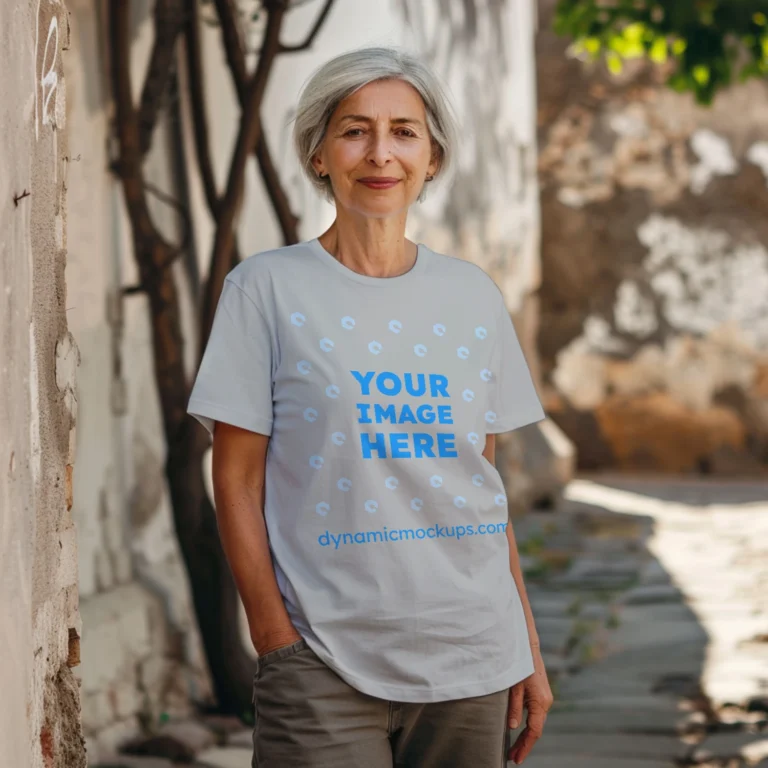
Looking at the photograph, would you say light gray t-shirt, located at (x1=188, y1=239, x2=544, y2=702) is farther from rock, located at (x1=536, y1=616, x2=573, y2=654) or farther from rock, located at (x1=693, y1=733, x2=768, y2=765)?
rock, located at (x1=536, y1=616, x2=573, y2=654)

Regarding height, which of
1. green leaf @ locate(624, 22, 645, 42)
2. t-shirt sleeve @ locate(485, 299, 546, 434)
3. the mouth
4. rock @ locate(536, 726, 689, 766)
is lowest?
rock @ locate(536, 726, 689, 766)

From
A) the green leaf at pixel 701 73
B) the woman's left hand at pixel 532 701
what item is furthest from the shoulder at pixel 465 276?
the green leaf at pixel 701 73

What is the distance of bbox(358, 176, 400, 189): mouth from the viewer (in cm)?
183

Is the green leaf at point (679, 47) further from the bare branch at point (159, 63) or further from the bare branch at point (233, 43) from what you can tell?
the bare branch at point (159, 63)

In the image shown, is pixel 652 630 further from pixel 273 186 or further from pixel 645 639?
pixel 273 186

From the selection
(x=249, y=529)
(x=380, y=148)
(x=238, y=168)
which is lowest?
(x=249, y=529)

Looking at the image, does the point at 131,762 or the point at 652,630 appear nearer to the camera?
the point at 131,762

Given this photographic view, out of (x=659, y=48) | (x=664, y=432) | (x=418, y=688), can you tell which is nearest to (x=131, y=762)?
(x=418, y=688)

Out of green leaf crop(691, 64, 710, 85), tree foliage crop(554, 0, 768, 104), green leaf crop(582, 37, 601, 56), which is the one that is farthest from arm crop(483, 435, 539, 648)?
green leaf crop(582, 37, 601, 56)

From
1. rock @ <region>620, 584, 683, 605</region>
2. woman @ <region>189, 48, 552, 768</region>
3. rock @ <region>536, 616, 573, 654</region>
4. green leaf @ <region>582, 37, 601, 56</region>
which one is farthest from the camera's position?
rock @ <region>620, 584, 683, 605</region>

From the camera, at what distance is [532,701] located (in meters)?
1.88

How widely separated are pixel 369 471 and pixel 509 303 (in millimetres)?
7729

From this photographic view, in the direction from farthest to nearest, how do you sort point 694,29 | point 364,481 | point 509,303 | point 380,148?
point 509,303 < point 694,29 < point 380,148 < point 364,481

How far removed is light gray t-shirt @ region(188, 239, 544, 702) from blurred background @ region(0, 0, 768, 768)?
0.30 metres
